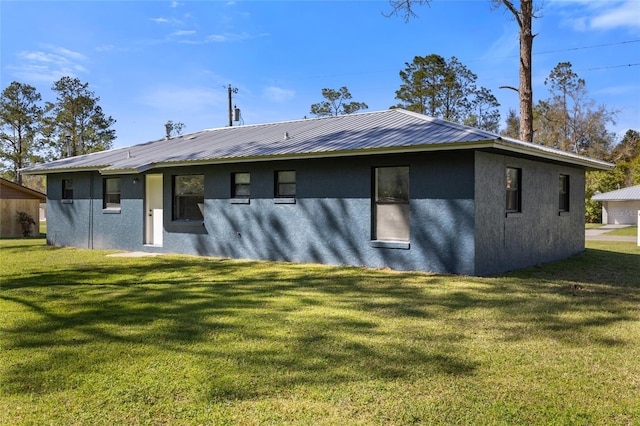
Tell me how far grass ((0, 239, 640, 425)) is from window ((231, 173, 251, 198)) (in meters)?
4.04

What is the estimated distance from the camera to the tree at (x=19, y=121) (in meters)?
40.9

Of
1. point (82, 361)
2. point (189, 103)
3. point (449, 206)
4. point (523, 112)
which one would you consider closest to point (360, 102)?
point (189, 103)

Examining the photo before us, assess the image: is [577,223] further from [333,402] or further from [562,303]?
[333,402]

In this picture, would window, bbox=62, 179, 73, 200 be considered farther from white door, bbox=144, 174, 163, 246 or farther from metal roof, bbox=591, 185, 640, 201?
metal roof, bbox=591, 185, 640, 201

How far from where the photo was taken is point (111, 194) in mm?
15008

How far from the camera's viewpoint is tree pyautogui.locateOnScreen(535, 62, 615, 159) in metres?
46.1

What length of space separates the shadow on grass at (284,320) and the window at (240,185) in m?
2.98

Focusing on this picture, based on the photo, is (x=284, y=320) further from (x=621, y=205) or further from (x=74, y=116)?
(x=74, y=116)

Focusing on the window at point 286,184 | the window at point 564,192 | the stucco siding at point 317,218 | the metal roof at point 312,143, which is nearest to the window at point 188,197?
the stucco siding at point 317,218

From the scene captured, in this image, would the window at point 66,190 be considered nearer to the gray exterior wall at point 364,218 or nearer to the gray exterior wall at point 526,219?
the gray exterior wall at point 364,218

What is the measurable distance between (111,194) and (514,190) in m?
11.6

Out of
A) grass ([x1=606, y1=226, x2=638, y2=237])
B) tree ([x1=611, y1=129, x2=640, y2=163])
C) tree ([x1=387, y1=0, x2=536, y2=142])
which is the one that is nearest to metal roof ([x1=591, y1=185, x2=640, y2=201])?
grass ([x1=606, y1=226, x2=638, y2=237])

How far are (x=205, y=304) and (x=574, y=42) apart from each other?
25.8 metres

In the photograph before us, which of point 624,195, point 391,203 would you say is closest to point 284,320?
point 391,203
